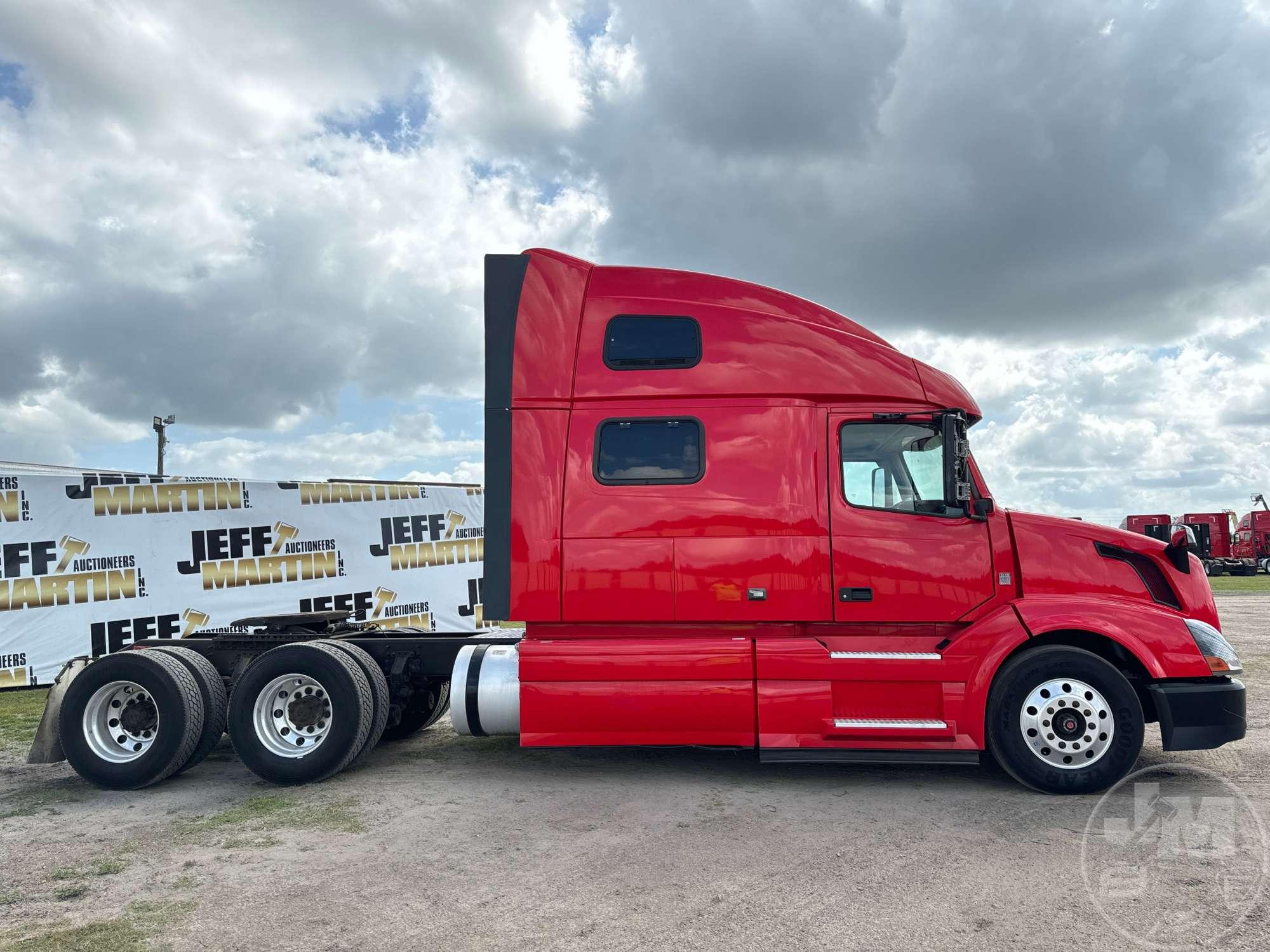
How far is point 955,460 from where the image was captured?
5883mm

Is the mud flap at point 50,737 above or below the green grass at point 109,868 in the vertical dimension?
above

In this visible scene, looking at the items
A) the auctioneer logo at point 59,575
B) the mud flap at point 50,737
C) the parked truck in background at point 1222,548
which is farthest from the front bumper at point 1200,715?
the parked truck in background at point 1222,548

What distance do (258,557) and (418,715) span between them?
18.6ft

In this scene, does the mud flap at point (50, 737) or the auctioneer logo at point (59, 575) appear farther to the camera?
the auctioneer logo at point (59, 575)

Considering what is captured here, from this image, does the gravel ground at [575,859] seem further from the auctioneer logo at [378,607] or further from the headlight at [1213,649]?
the auctioneer logo at [378,607]

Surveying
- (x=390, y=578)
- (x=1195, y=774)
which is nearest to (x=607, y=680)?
(x=1195, y=774)

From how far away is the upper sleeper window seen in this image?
633 centimetres

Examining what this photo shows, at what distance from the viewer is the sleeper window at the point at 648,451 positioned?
20.4 ft

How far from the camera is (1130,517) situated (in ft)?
138

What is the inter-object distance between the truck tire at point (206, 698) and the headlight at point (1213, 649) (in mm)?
7164

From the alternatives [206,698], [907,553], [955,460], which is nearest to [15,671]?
[206,698]

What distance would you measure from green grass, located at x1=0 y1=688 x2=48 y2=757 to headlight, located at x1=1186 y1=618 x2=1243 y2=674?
31.3 ft

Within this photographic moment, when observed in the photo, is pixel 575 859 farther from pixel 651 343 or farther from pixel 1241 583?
pixel 1241 583

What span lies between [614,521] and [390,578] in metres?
8.19
